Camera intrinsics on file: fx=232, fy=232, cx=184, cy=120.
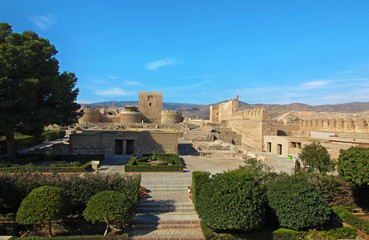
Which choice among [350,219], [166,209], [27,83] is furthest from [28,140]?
[350,219]

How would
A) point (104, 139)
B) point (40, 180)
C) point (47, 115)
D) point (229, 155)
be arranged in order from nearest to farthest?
point (40, 180)
point (47, 115)
point (104, 139)
point (229, 155)

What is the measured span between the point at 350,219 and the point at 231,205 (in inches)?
228

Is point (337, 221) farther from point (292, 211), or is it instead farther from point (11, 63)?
point (11, 63)


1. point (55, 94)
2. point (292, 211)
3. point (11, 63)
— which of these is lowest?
point (292, 211)

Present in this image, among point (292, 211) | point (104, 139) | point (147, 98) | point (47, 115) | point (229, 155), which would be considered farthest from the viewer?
point (147, 98)

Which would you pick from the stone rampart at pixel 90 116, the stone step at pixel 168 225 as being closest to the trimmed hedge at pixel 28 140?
the stone rampart at pixel 90 116

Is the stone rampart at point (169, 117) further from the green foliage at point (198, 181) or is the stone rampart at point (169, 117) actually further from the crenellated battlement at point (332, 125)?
the green foliage at point (198, 181)

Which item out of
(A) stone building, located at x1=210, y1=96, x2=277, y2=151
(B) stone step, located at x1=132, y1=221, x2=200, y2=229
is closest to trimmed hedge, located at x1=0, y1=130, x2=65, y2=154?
(B) stone step, located at x1=132, y1=221, x2=200, y2=229

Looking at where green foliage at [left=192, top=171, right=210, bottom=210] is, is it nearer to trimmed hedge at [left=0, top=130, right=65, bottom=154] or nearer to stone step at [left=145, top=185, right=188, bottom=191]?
stone step at [left=145, top=185, right=188, bottom=191]

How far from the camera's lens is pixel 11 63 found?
13.4 metres

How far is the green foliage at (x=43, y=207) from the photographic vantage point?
24.2 feet

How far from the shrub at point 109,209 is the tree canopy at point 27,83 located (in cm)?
909

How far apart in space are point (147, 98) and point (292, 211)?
119 feet

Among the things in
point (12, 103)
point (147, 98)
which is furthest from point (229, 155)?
point (147, 98)
